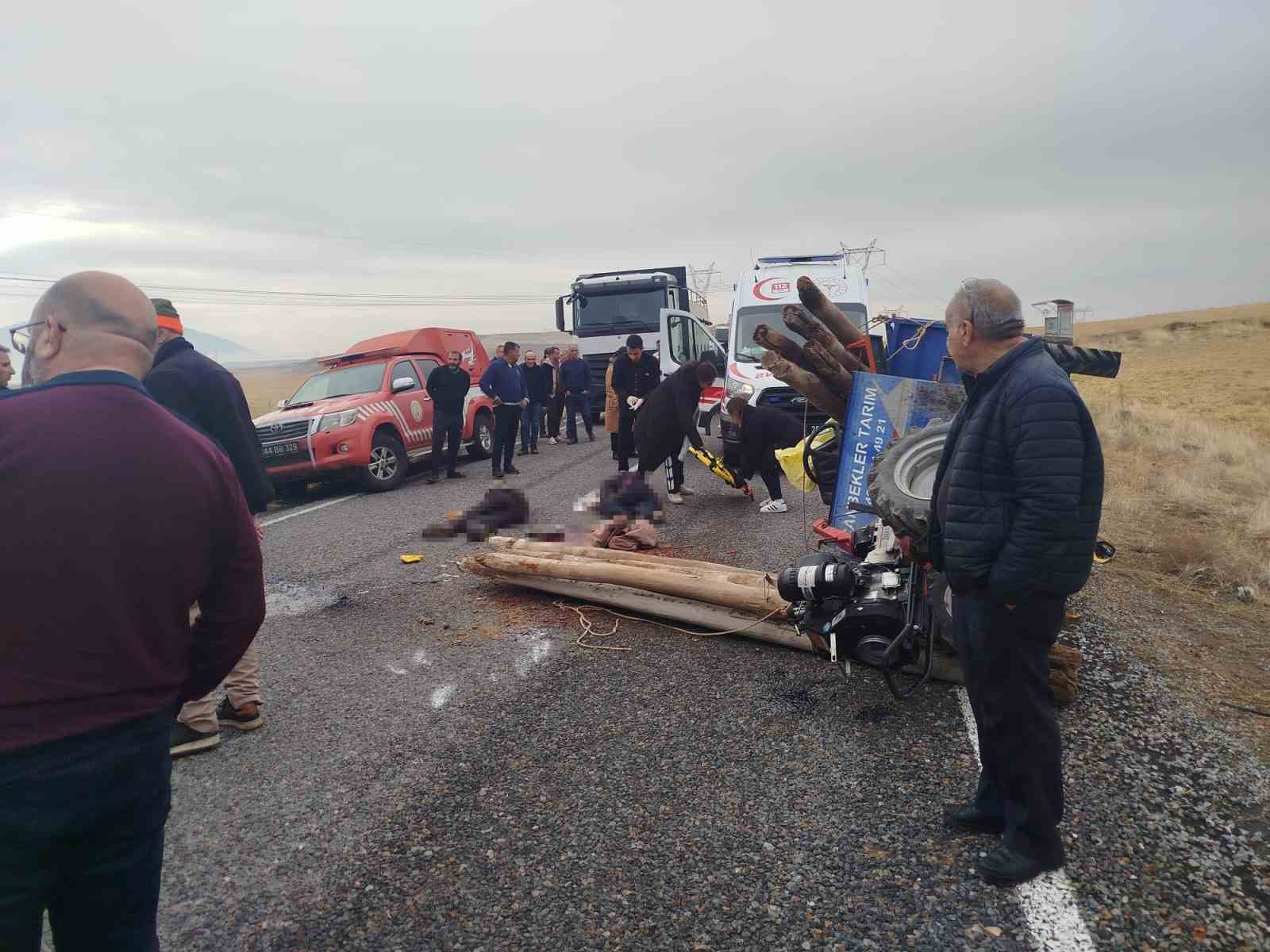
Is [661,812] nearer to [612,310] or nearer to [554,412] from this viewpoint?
[554,412]

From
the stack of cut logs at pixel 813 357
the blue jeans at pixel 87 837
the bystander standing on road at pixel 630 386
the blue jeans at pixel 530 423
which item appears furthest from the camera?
the blue jeans at pixel 530 423

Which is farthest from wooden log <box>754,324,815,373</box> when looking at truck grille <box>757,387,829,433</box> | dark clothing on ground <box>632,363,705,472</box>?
truck grille <box>757,387,829,433</box>

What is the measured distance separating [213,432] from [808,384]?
4.28m

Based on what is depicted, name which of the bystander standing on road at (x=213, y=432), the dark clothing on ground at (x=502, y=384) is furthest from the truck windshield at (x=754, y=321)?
the bystander standing on road at (x=213, y=432)

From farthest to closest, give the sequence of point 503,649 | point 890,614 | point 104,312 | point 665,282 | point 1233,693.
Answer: point 665,282
point 503,649
point 1233,693
point 890,614
point 104,312

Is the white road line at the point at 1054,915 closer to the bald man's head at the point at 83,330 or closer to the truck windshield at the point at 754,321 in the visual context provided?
the bald man's head at the point at 83,330

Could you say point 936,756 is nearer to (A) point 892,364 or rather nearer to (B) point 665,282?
(A) point 892,364

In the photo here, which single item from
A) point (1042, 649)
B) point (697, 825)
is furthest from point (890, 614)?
point (697, 825)

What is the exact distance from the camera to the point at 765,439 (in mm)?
9039

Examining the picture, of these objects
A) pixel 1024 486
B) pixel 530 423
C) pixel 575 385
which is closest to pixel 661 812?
pixel 1024 486

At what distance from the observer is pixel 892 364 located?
22.6 feet

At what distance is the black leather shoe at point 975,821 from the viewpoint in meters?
3.07

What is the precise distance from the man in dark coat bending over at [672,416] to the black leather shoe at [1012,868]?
20.2ft

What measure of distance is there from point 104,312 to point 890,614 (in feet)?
11.3
